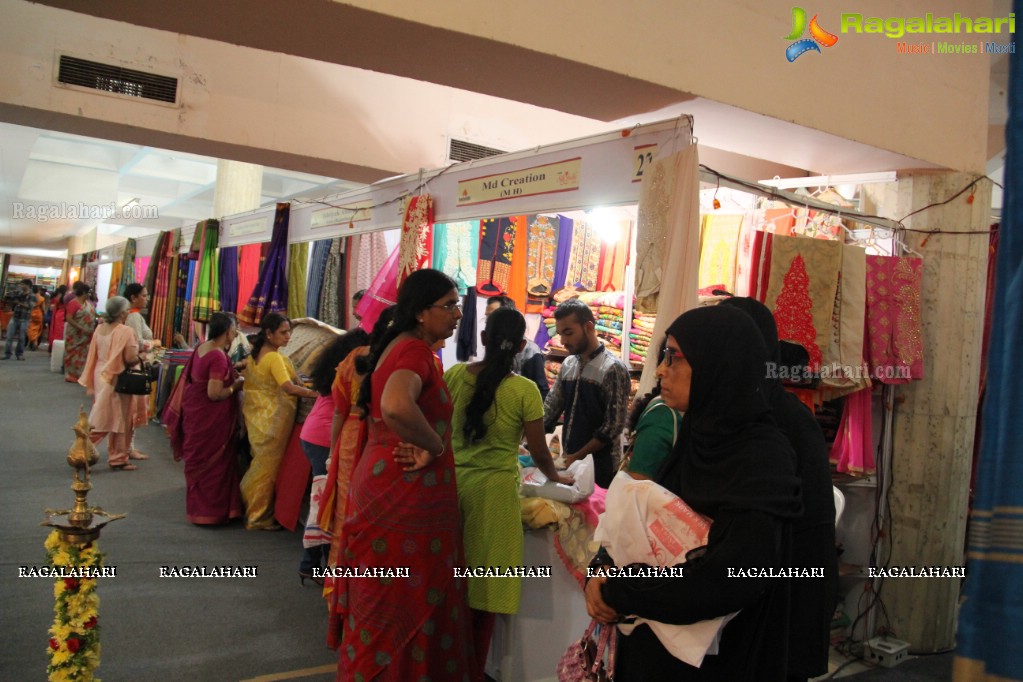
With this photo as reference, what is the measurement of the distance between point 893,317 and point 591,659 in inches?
109

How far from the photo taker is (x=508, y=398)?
110 inches

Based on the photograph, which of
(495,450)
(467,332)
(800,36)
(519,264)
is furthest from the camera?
(519,264)

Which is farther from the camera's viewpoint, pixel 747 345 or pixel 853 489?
pixel 853 489

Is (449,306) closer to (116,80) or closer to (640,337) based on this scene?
(640,337)

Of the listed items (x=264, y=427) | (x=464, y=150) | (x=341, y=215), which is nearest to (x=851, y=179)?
(x=464, y=150)

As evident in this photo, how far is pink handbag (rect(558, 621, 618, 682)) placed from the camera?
158cm

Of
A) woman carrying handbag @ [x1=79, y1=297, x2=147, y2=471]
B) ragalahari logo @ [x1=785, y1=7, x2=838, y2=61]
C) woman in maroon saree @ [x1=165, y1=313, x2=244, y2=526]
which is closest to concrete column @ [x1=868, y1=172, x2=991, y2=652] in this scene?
ragalahari logo @ [x1=785, y1=7, x2=838, y2=61]

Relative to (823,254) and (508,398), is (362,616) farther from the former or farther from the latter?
(823,254)

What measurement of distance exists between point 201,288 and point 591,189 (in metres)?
5.38

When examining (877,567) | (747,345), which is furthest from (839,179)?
(747,345)

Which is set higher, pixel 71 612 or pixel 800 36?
pixel 800 36

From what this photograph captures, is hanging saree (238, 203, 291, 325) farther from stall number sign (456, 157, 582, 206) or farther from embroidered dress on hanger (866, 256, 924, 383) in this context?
embroidered dress on hanger (866, 256, 924, 383)

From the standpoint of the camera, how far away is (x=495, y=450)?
2.83 metres

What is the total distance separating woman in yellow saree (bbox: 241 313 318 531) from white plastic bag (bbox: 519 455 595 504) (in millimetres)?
2179
